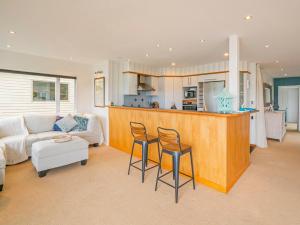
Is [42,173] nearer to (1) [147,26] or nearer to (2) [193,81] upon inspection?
(1) [147,26]

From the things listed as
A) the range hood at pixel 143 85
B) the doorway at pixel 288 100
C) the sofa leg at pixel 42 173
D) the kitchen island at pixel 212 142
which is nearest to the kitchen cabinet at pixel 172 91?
the range hood at pixel 143 85

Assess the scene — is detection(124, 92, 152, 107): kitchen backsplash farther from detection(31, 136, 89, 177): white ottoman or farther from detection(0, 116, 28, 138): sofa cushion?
detection(0, 116, 28, 138): sofa cushion

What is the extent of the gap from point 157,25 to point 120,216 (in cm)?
276

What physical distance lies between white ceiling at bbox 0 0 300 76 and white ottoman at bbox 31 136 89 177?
2058 millimetres

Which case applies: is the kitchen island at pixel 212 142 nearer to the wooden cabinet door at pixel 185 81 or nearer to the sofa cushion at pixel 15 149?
the sofa cushion at pixel 15 149

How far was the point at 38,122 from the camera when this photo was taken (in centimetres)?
446

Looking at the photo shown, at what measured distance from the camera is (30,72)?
15.0 ft

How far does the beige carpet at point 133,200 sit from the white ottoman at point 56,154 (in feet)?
0.56

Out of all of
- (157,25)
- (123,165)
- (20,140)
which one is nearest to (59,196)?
(123,165)

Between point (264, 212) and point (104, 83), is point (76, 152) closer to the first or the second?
point (104, 83)

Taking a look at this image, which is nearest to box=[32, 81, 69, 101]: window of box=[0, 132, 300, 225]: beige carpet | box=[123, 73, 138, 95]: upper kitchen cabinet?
box=[123, 73, 138, 95]: upper kitchen cabinet

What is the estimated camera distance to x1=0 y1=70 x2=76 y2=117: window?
4.35 m

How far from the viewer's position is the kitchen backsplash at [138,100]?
5623 mm

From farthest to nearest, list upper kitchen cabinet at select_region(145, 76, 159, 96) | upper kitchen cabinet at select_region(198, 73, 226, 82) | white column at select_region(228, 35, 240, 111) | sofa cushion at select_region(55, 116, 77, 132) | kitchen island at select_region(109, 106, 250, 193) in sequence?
upper kitchen cabinet at select_region(145, 76, 159, 96)
upper kitchen cabinet at select_region(198, 73, 226, 82)
sofa cushion at select_region(55, 116, 77, 132)
white column at select_region(228, 35, 240, 111)
kitchen island at select_region(109, 106, 250, 193)
